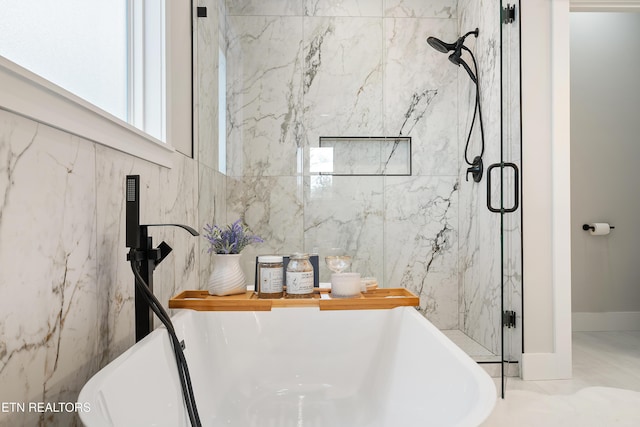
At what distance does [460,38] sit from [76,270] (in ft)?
7.88

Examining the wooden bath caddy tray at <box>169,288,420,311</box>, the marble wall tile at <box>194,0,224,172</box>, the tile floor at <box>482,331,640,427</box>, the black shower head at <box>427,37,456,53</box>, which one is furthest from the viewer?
the black shower head at <box>427,37,456,53</box>

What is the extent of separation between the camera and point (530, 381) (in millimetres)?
2373

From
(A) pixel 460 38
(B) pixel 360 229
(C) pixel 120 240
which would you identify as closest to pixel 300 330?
(C) pixel 120 240

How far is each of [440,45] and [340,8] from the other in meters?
0.62

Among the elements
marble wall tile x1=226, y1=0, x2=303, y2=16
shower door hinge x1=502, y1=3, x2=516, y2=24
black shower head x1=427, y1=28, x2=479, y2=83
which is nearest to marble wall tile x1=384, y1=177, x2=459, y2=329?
black shower head x1=427, y1=28, x2=479, y2=83

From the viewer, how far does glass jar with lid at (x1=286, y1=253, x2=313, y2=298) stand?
152 cm

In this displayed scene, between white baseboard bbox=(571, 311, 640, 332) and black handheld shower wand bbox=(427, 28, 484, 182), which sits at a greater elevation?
black handheld shower wand bbox=(427, 28, 484, 182)

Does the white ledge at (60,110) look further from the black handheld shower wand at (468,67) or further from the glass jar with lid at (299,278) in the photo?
the black handheld shower wand at (468,67)

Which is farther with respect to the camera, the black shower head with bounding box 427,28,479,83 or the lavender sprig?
the black shower head with bounding box 427,28,479,83

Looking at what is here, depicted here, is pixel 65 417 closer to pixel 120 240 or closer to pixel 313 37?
pixel 120 240

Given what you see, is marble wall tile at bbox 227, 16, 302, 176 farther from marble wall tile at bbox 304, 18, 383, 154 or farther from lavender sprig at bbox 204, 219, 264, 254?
lavender sprig at bbox 204, 219, 264, 254

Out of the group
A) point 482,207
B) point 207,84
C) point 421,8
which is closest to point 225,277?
point 207,84

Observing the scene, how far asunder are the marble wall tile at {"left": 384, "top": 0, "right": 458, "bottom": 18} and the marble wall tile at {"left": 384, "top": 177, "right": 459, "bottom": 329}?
0.97m

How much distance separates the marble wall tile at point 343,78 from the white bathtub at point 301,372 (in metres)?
1.42
